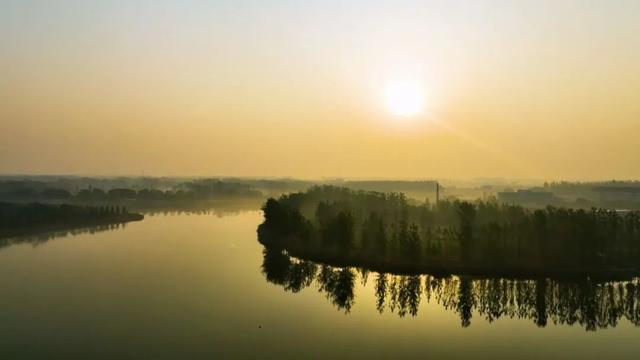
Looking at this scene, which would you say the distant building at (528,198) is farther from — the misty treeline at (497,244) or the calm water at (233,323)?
the calm water at (233,323)

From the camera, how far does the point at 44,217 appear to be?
65.2 metres

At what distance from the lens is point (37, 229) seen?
61594 millimetres

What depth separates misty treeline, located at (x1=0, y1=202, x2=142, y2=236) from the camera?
59.9m

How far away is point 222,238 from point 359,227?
48.1 feet

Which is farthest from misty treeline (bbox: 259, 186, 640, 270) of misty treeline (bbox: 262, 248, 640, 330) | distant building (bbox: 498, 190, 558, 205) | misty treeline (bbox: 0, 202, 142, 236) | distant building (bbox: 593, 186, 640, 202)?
distant building (bbox: 593, 186, 640, 202)

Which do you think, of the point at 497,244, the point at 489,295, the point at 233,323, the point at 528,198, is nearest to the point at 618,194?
A: the point at 528,198

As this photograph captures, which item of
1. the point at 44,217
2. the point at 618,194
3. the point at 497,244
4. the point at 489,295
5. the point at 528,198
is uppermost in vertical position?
the point at 618,194

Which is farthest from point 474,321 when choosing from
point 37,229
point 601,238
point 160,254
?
point 37,229

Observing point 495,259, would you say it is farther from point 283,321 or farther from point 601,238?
point 283,321

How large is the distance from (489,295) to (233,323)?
520 inches

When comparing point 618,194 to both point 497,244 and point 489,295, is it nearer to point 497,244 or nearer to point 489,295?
point 497,244

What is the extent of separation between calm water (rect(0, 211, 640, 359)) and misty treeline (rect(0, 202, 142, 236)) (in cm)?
2656

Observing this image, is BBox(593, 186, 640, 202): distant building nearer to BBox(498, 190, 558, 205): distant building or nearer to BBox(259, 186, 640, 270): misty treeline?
BBox(498, 190, 558, 205): distant building

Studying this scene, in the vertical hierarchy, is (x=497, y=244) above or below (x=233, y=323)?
above
